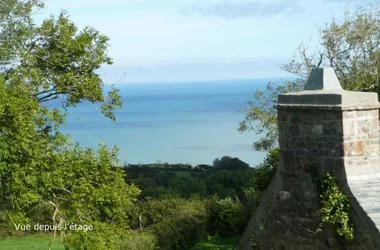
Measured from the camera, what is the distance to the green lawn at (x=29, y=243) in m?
22.1

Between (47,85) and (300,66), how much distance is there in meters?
10.7

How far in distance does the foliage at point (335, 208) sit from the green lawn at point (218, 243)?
37.0 feet

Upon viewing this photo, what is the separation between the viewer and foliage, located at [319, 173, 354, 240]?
9.41m

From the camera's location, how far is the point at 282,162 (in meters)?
10.5

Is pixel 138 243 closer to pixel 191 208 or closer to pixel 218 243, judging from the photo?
pixel 218 243

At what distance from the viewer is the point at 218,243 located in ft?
73.3

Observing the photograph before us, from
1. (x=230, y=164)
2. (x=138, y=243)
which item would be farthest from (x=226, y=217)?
(x=230, y=164)

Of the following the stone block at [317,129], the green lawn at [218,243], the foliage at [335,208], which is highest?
the stone block at [317,129]

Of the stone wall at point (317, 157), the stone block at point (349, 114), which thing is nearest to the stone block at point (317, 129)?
the stone wall at point (317, 157)

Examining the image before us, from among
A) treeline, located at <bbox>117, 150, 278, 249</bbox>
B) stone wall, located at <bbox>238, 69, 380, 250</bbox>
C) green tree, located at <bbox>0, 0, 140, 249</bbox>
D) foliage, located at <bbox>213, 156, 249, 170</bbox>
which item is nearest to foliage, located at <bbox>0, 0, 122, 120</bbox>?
green tree, located at <bbox>0, 0, 140, 249</bbox>

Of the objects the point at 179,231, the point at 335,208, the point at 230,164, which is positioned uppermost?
the point at 230,164

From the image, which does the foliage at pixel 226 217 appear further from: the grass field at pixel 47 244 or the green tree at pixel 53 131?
the green tree at pixel 53 131

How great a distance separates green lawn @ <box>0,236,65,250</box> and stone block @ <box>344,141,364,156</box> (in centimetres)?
1478

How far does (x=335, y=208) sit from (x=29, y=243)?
16.7 meters
